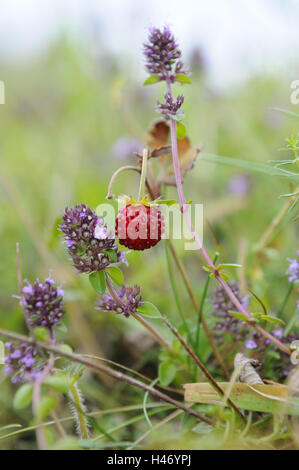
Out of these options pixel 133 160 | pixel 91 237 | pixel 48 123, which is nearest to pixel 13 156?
pixel 48 123

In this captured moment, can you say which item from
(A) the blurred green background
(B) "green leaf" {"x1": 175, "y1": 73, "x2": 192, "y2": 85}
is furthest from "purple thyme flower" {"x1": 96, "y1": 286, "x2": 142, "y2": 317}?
(B) "green leaf" {"x1": 175, "y1": 73, "x2": 192, "y2": 85}

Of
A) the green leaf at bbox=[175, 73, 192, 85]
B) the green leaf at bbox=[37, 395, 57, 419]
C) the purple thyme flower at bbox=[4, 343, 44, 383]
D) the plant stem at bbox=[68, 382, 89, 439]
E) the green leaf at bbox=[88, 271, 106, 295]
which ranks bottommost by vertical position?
the plant stem at bbox=[68, 382, 89, 439]

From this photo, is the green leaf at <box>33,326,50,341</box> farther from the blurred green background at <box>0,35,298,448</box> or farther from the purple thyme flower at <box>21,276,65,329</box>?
the blurred green background at <box>0,35,298,448</box>

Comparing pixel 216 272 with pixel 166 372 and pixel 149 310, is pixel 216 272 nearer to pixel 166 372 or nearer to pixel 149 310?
pixel 149 310

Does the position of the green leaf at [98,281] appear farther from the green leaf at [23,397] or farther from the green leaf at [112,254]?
the green leaf at [23,397]
